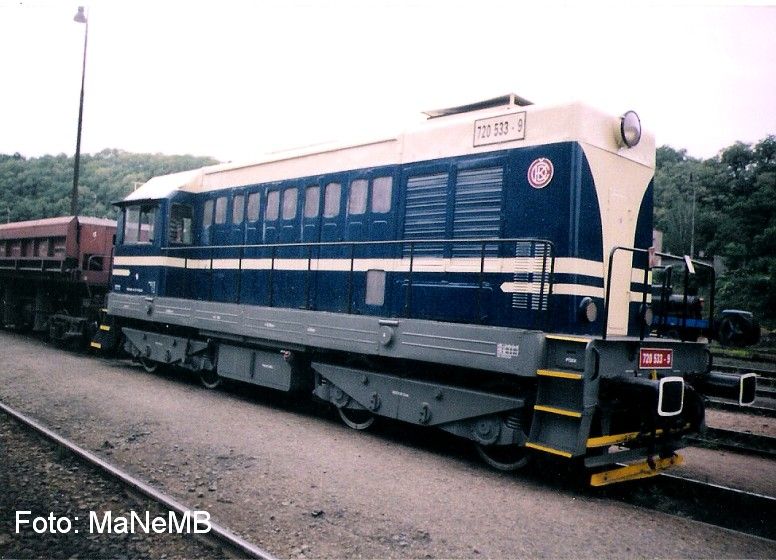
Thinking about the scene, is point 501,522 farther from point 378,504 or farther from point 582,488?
point 582,488

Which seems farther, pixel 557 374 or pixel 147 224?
pixel 147 224

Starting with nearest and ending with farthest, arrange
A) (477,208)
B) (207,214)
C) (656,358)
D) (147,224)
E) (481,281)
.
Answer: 1. (656,358)
2. (481,281)
3. (477,208)
4. (207,214)
5. (147,224)

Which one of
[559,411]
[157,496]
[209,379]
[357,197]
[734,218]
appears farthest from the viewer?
[734,218]

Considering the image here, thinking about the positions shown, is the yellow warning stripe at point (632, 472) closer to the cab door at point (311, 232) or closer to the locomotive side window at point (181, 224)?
the cab door at point (311, 232)

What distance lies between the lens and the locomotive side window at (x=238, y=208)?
9594 mm

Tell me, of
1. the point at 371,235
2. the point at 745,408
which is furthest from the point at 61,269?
the point at 745,408

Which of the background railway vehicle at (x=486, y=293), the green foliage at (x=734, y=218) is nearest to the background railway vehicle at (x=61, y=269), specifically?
the background railway vehicle at (x=486, y=293)

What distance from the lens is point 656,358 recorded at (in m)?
5.62

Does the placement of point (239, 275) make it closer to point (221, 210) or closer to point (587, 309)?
point (221, 210)

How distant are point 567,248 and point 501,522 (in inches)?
103

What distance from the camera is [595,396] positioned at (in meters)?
4.95

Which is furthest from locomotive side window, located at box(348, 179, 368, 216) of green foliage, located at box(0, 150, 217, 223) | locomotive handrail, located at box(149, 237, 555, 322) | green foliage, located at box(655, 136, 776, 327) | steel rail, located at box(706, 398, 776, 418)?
green foliage, located at box(0, 150, 217, 223)

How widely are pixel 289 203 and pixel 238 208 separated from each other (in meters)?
1.33

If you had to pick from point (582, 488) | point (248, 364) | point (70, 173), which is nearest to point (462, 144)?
point (582, 488)
